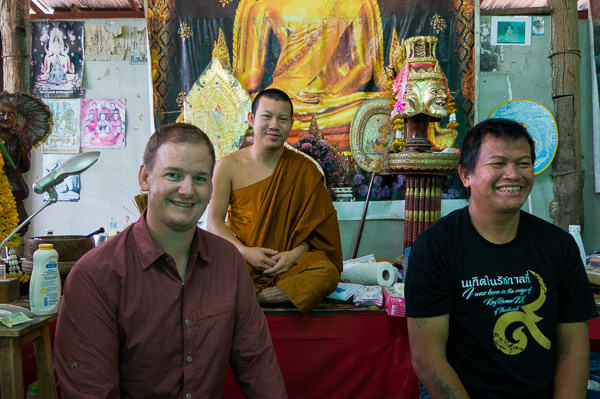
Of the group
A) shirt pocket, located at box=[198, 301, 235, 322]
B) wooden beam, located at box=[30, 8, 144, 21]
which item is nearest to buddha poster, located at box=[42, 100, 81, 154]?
wooden beam, located at box=[30, 8, 144, 21]

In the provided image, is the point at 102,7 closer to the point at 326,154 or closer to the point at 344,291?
the point at 326,154

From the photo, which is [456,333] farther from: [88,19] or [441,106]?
[88,19]

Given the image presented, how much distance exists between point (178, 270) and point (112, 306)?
0.21 m

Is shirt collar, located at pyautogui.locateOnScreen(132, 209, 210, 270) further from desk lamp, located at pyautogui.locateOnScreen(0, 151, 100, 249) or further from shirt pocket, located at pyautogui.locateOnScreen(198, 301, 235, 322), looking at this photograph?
desk lamp, located at pyautogui.locateOnScreen(0, 151, 100, 249)

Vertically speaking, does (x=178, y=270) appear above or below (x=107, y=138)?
below

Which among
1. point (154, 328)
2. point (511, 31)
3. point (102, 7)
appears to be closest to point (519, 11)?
point (511, 31)

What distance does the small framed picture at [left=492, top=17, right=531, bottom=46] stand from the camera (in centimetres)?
402

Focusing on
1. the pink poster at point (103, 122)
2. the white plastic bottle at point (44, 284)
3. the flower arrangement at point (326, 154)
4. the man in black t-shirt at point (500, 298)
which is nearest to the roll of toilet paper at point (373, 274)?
the man in black t-shirt at point (500, 298)

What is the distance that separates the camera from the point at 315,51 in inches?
159

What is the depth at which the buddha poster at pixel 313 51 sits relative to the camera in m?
4.00

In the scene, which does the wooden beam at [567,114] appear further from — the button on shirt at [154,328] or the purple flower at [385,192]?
the button on shirt at [154,328]

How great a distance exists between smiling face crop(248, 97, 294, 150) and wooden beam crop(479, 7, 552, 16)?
242 cm

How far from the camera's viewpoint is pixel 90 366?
1.19m

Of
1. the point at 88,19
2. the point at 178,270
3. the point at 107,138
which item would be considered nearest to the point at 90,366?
the point at 178,270
